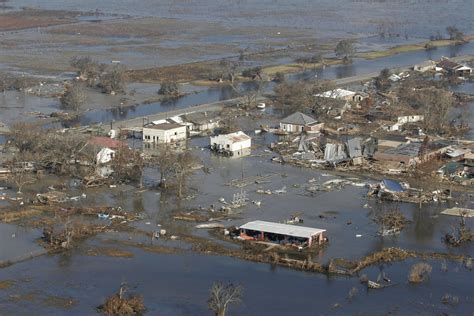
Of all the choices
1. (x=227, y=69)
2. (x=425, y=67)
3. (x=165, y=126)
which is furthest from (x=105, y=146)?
(x=425, y=67)

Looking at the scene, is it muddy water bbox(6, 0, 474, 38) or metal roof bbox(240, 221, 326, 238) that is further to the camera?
muddy water bbox(6, 0, 474, 38)

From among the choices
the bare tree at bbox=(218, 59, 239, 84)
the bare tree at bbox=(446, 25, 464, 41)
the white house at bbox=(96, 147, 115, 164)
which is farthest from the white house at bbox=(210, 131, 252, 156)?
the bare tree at bbox=(446, 25, 464, 41)

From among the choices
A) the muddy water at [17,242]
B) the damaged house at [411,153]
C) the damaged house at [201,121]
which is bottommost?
the damaged house at [201,121]

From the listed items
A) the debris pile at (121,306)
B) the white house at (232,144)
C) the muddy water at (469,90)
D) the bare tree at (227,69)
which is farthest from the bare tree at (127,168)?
the bare tree at (227,69)

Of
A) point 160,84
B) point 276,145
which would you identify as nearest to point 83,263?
point 276,145

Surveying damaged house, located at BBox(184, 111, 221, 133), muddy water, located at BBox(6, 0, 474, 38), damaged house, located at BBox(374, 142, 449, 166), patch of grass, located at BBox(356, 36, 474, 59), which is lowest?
muddy water, located at BBox(6, 0, 474, 38)

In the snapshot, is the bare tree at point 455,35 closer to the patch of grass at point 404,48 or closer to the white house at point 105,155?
the patch of grass at point 404,48

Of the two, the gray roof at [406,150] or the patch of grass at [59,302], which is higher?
the gray roof at [406,150]

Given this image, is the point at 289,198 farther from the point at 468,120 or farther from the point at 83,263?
the point at 468,120

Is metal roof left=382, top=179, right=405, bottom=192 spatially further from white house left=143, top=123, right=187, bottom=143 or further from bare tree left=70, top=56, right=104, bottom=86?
bare tree left=70, top=56, right=104, bottom=86
